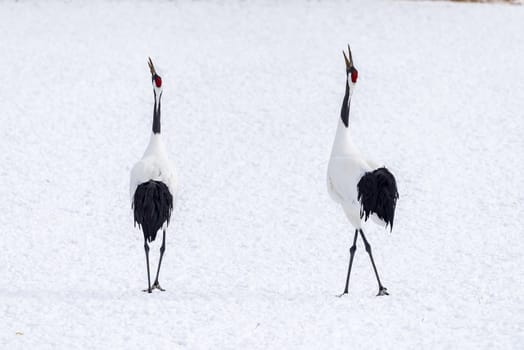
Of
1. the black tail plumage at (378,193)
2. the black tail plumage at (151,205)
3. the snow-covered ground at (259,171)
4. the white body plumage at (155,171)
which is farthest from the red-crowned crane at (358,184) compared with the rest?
the black tail plumage at (151,205)

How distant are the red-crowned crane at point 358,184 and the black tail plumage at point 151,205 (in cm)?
165

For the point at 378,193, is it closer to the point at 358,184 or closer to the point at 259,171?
the point at 358,184

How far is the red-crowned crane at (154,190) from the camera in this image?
7852 mm

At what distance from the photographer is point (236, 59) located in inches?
708

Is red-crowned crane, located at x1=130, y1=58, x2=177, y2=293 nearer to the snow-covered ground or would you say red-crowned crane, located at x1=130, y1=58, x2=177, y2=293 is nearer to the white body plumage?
the white body plumage

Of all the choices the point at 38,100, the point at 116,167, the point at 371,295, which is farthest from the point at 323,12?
the point at 371,295

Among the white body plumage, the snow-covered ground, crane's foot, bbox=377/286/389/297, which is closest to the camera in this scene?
the snow-covered ground

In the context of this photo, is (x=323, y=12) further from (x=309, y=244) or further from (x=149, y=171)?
(x=149, y=171)

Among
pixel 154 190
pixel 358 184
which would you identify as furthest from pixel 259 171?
pixel 154 190

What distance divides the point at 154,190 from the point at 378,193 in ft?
6.71

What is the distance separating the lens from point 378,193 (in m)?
7.89

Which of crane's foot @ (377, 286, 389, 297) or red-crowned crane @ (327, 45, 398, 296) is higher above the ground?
red-crowned crane @ (327, 45, 398, 296)

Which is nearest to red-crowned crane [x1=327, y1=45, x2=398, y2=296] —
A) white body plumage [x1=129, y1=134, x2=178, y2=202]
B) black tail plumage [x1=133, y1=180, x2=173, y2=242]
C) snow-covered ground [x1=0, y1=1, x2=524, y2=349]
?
snow-covered ground [x1=0, y1=1, x2=524, y2=349]

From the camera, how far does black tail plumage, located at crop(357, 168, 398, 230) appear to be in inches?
311
